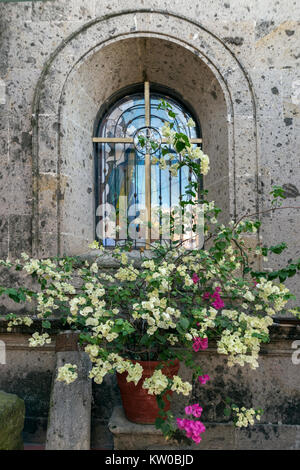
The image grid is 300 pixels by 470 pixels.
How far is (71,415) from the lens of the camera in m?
2.60

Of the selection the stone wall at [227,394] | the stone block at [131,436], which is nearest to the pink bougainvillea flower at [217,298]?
the stone wall at [227,394]

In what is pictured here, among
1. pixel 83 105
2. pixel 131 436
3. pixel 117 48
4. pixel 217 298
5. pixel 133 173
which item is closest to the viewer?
pixel 217 298

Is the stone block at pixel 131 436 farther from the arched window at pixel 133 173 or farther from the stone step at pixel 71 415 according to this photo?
the arched window at pixel 133 173

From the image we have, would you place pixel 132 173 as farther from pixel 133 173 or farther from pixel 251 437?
pixel 251 437

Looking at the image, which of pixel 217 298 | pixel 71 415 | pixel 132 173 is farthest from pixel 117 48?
pixel 71 415

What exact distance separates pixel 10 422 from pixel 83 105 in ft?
8.98

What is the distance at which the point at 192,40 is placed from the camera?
3457 mm

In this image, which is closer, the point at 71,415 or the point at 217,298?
the point at 217,298

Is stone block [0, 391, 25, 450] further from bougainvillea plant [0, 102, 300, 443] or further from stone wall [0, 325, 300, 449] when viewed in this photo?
bougainvillea plant [0, 102, 300, 443]

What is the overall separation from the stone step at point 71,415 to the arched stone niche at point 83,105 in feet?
3.67

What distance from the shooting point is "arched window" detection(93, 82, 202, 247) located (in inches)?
152

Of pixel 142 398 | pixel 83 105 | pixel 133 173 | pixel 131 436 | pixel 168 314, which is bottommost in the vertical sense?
pixel 131 436
